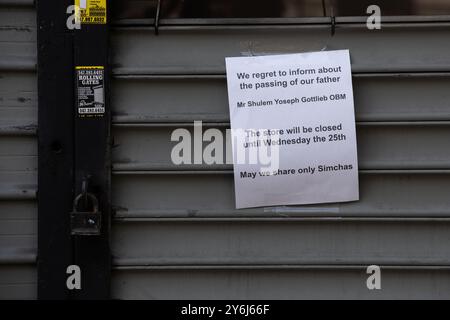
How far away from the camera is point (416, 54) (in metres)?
3.31

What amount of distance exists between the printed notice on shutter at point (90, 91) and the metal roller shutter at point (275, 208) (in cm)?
8

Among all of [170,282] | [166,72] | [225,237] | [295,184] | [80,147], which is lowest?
[170,282]

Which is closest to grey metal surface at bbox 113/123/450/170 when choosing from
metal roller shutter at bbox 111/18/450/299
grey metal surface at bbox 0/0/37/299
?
metal roller shutter at bbox 111/18/450/299

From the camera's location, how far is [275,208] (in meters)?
3.31

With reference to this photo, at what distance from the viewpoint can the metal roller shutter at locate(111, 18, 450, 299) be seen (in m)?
3.30

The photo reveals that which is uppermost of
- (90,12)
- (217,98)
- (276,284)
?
(90,12)

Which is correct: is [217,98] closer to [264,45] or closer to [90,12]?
[264,45]

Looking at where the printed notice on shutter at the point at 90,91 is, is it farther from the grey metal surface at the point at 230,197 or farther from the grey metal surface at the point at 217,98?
the grey metal surface at the point at 230,197

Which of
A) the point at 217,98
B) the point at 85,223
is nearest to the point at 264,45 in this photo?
the point at 217,98

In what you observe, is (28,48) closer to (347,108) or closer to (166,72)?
(166,72)

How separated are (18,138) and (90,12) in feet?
2.34

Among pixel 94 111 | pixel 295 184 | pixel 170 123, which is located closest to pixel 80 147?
pixel 94 111

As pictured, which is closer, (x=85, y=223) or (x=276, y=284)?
(x=85, y=223)

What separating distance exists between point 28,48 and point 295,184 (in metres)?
1.48
